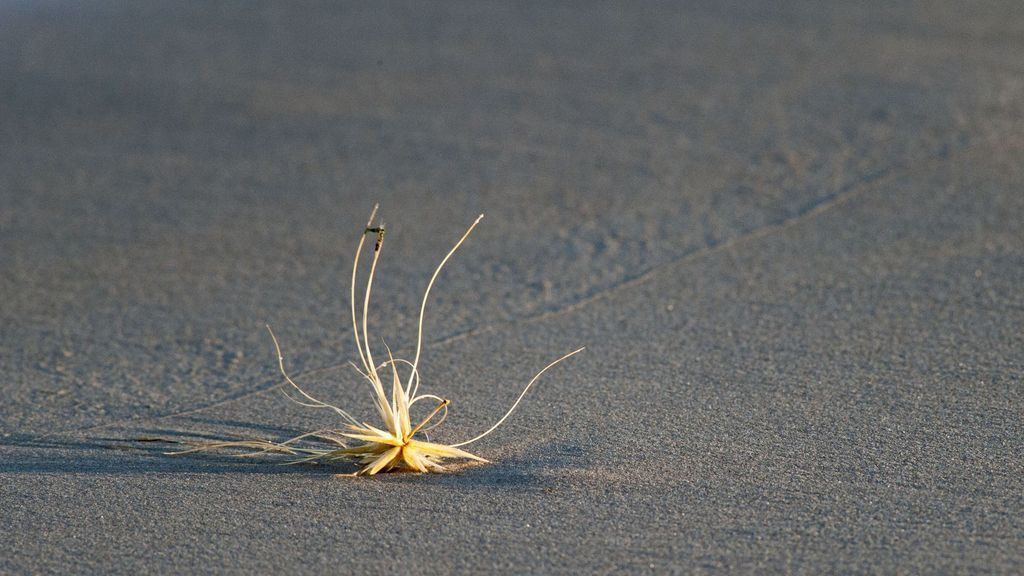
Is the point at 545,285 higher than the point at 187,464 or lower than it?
higher

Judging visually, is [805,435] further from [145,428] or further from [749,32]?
[749,32]

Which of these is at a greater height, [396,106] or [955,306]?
[396,106]

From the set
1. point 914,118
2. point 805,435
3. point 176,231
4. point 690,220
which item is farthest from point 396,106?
point 805,435

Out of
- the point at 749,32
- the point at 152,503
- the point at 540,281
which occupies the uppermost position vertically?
the point at 749,32

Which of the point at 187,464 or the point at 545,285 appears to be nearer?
the point at 187,464

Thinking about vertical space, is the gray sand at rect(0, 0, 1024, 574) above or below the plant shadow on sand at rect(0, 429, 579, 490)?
above
